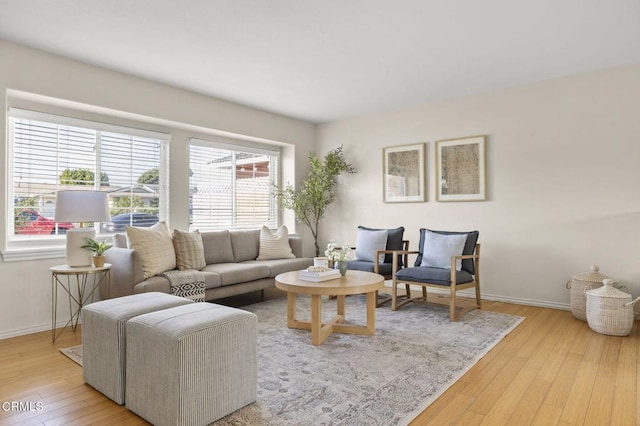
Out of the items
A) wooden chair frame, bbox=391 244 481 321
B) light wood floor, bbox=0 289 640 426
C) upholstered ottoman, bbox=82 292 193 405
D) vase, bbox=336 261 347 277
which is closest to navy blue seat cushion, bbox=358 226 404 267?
wooden chair frame, bbox=391 244 481 321

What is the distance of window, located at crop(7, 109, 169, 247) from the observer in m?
3.68

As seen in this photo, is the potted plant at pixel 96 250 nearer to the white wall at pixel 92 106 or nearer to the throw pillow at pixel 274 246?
the white wall at pixel 92 106

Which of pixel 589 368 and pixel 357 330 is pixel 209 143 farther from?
pixel 589 368

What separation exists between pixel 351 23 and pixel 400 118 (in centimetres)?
267

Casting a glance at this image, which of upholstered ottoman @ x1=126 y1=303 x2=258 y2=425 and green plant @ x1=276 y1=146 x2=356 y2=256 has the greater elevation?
green plant @ x1=276 y1=146 x2=356 y2=256

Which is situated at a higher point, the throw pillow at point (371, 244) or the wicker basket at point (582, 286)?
the throw pillow at point (371, 244)

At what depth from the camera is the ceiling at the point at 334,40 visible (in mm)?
2797

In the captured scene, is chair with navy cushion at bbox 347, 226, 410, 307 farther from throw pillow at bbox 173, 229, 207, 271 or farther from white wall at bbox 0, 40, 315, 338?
white wall at bbox 0, 40, 315, 338

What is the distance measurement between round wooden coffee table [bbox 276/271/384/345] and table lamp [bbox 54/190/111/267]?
5.64 ft

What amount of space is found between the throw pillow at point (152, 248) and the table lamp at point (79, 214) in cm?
33

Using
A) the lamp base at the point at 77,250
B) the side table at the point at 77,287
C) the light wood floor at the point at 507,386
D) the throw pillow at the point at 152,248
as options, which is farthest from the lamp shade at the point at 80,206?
the light wood floor at the point at 507,386

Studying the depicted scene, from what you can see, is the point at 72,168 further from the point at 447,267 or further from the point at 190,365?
the point at 447,267

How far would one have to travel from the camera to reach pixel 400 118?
18.1ft

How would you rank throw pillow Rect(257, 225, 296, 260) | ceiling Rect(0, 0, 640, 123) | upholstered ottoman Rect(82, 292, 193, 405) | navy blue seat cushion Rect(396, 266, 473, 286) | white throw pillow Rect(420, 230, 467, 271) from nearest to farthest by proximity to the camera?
upholstered ottoman Rect(82, 292, 193, 405)
ceiling Rect(0, 0, 640, 123)
navy blue seat cushion Rect(396, 266, 473, 286)
white throw pillow Rect(420, 230, 467, 271)
throw pillow Rect(257, 225, 296, 260)
